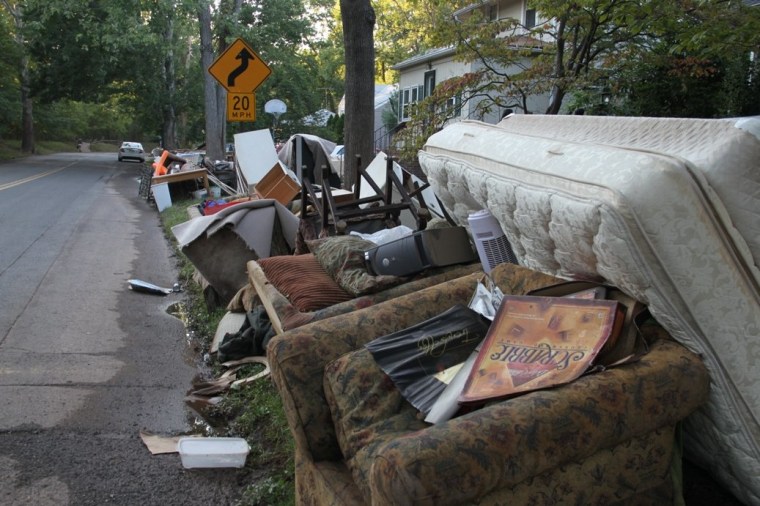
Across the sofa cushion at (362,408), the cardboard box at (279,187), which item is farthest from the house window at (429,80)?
the sofa cushion at (362,408)

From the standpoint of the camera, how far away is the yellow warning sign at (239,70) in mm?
10927

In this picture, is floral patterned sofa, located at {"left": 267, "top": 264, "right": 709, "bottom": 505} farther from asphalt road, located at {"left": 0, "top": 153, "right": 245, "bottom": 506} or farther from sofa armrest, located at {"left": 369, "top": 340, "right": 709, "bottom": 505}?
asphalt road, located at {"left": 0, "top": 153, "right": 245, "bottom": 506}

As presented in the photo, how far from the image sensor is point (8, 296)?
7.07m

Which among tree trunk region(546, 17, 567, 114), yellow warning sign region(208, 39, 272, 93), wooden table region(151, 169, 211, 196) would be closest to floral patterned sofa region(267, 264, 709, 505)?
tree trunk region(546, 17, 567, 114)

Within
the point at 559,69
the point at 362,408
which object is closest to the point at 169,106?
the point at 559,69

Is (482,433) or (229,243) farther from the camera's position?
(229,243)

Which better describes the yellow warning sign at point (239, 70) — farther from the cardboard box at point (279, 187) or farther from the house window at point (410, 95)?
the house window at point (410, 95)

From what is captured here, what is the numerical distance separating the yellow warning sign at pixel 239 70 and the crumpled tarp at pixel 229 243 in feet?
16.2

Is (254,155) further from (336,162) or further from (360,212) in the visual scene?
(360,212)

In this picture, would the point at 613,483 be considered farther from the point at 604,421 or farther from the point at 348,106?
the point at 348,106

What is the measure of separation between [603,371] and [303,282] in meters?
2.52

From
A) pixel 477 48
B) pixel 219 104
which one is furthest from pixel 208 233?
pixel 219 104

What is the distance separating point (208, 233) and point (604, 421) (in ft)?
15.8

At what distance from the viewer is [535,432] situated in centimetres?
215
